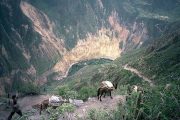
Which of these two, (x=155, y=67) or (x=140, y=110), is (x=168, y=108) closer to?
(x=140, y=110)

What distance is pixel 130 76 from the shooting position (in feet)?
300

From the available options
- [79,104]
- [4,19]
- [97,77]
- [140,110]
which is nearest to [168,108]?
[140,110]

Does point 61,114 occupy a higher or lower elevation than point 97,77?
lower

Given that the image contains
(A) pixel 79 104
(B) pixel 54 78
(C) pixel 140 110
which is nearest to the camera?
(C) pixel 140 110

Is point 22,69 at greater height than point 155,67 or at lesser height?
greater

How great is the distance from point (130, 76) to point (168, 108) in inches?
2844

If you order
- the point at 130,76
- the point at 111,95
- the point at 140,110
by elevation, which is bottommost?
the point at 140,110

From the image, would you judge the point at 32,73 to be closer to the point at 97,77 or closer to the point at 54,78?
the point at 54,78

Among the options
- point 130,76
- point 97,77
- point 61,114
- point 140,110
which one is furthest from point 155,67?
point 140,110

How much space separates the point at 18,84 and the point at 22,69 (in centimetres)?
1485

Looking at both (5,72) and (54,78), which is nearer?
(5,72)

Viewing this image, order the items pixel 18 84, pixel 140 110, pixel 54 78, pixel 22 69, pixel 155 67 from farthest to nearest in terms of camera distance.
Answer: pixel 54 78, pixel 22 69, pixel 18 84, pixel 155 67, pixel 140 110

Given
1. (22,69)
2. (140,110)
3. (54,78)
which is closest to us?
(140,110)

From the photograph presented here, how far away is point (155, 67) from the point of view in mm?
87812
